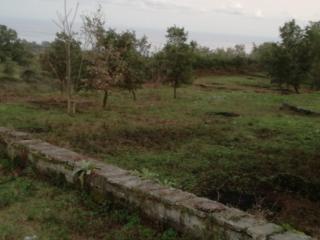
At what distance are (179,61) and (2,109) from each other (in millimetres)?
8194

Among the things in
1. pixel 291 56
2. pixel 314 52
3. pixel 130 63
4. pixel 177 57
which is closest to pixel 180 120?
pixel 130 63

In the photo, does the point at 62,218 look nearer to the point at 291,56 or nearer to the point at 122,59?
the point at 122,59

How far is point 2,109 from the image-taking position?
12.8 metres

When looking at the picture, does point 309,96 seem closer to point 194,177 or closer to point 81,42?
point 81,42

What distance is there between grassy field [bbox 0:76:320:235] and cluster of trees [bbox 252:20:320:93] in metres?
7.24

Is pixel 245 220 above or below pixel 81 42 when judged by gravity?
below

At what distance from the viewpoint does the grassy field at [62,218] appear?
4.25 meters

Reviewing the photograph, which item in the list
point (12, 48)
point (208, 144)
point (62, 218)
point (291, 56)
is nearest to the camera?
point (62, 218)

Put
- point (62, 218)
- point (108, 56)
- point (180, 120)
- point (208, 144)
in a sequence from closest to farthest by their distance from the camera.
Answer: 1. point (62, 218)
2. point (208, 144)
3. point (180, 120)
4. point (108, 56)

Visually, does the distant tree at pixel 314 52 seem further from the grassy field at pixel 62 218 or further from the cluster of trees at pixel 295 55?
the grassy field at pixel 62 218

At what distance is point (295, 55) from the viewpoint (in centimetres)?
2322

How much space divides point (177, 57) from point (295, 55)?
332 inches

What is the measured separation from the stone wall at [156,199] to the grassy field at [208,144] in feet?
2.05

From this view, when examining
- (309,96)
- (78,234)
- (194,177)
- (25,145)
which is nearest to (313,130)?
(194,177)
